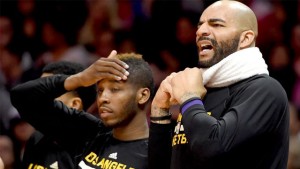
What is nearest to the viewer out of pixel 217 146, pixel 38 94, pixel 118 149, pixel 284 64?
pixel 217 146

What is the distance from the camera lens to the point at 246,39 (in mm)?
3268

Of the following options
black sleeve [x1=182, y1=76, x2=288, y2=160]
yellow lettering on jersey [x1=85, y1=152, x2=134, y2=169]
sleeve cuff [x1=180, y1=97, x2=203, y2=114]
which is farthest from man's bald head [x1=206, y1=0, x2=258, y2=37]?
yellow lettering on jersey [x1=85, y1=152, x2=134, y2=169]

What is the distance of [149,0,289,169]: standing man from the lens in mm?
2932

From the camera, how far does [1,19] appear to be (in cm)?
852

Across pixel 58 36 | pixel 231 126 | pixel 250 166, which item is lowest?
pixel 250 166

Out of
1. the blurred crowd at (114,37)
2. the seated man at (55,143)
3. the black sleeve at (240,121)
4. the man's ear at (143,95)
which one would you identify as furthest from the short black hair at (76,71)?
the blurred crowd at (114,37)

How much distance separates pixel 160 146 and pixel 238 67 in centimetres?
57

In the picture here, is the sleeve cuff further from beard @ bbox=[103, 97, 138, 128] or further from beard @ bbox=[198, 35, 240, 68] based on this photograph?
beard @ bbox=[103, 97, 138, 128]

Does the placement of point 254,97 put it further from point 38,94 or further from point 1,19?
point 1,19

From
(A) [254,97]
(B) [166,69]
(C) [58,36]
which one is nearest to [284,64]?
(B) [166,69]

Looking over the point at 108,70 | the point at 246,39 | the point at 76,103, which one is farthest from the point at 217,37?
the point at 76,103

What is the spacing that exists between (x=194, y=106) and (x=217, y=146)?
8.6 inches

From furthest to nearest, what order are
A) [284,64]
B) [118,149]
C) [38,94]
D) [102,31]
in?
[102,31], [284,64], [38,94], [118,149]

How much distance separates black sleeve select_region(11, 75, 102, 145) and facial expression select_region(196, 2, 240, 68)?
1031mm
